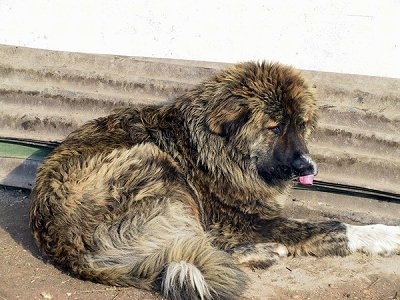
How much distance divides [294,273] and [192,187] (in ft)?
3.26

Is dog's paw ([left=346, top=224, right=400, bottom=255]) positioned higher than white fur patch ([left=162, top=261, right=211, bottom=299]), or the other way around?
dog's paw ([left=346, top=224, right=400, bottom=255])

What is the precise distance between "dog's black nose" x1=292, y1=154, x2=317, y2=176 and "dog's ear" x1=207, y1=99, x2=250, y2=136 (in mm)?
484

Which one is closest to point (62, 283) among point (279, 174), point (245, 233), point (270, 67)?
point (245, 233)

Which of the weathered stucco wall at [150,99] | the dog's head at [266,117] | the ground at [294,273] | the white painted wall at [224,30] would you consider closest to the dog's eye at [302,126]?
the dog's head at [266,117]

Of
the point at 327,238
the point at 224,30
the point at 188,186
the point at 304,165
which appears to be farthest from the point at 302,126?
the point at 224,30

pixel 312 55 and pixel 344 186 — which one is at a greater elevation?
pixel 312 55

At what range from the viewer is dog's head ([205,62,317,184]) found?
5121mm

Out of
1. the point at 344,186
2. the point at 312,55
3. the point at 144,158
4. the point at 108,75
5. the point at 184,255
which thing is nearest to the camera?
the point at 184,255

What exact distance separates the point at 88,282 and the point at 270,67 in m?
2.08

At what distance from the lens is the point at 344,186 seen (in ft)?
19.1

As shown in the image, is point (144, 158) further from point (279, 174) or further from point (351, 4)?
point (351, 4)

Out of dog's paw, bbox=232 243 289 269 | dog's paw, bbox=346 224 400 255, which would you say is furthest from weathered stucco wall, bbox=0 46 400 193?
dog's paw, bbox=232 243 289 269

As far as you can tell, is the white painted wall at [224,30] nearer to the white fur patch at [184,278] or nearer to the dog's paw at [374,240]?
the dog's paw at [374,240]

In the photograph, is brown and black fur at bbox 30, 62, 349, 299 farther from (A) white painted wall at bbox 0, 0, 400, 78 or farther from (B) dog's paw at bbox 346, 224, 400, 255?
(A) white painted wall at bbox 0, 0, 400, 78
